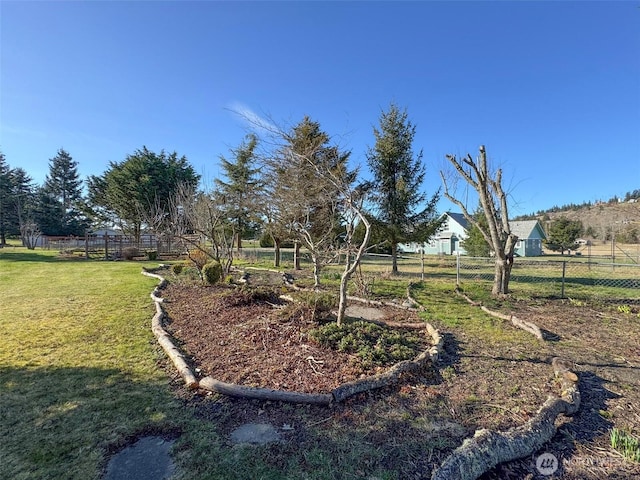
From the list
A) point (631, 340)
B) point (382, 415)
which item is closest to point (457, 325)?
point (631, 340)

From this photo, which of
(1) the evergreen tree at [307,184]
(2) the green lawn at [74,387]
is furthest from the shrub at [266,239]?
(2) the green lawn at [74,387]

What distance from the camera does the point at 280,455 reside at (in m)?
2.20

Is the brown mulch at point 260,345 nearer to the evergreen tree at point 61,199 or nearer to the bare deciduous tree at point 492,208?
the bare deciduous tree at point 492,208

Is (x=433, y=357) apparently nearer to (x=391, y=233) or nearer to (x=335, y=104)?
(x=335, y=104)

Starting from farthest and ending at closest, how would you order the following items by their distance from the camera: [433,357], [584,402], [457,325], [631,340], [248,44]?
[248,44] → [457,325] → [631,340] → [433,357] → [584,402]

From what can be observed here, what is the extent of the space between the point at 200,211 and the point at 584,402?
421 inches

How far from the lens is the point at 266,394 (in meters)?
2.97

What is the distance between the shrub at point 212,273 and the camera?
877 centimetres

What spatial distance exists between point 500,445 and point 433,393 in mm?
954

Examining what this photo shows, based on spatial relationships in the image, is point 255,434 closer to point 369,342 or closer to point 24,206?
point 369,342

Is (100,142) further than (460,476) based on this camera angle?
Yes

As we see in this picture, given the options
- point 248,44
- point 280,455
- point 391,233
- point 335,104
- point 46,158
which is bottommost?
point 280,455

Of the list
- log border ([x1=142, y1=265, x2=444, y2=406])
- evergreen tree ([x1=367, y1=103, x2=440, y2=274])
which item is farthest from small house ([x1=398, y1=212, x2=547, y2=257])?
log border ([x1=142, y1=265, x2=444, y2=406])

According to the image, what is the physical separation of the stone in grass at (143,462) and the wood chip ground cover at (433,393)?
0.45m
